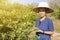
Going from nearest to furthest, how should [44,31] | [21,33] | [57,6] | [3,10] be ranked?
[21,33], [3,10], [44,31], [57,6]

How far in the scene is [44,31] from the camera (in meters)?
4.66

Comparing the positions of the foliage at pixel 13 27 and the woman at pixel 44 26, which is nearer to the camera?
the foliage at pixel 13 27

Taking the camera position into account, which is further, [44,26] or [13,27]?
[44,26]

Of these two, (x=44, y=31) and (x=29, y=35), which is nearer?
(x=29, y=35)

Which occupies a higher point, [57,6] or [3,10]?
[3,10]

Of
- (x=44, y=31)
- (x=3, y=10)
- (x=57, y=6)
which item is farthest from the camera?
(x=57, y=6)

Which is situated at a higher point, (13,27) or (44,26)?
(13,27)

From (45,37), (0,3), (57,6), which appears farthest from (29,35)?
(57,6)

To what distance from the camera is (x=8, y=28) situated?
401 centimetres

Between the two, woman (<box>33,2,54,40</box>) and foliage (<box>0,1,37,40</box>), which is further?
woman (<box>33,2,54,40</box>)

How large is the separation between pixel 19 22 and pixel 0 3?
0.85m

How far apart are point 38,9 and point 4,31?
115 centimetres

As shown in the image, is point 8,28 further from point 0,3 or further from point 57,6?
point 57,6

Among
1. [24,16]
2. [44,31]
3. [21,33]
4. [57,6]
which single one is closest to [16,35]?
[21,33]
